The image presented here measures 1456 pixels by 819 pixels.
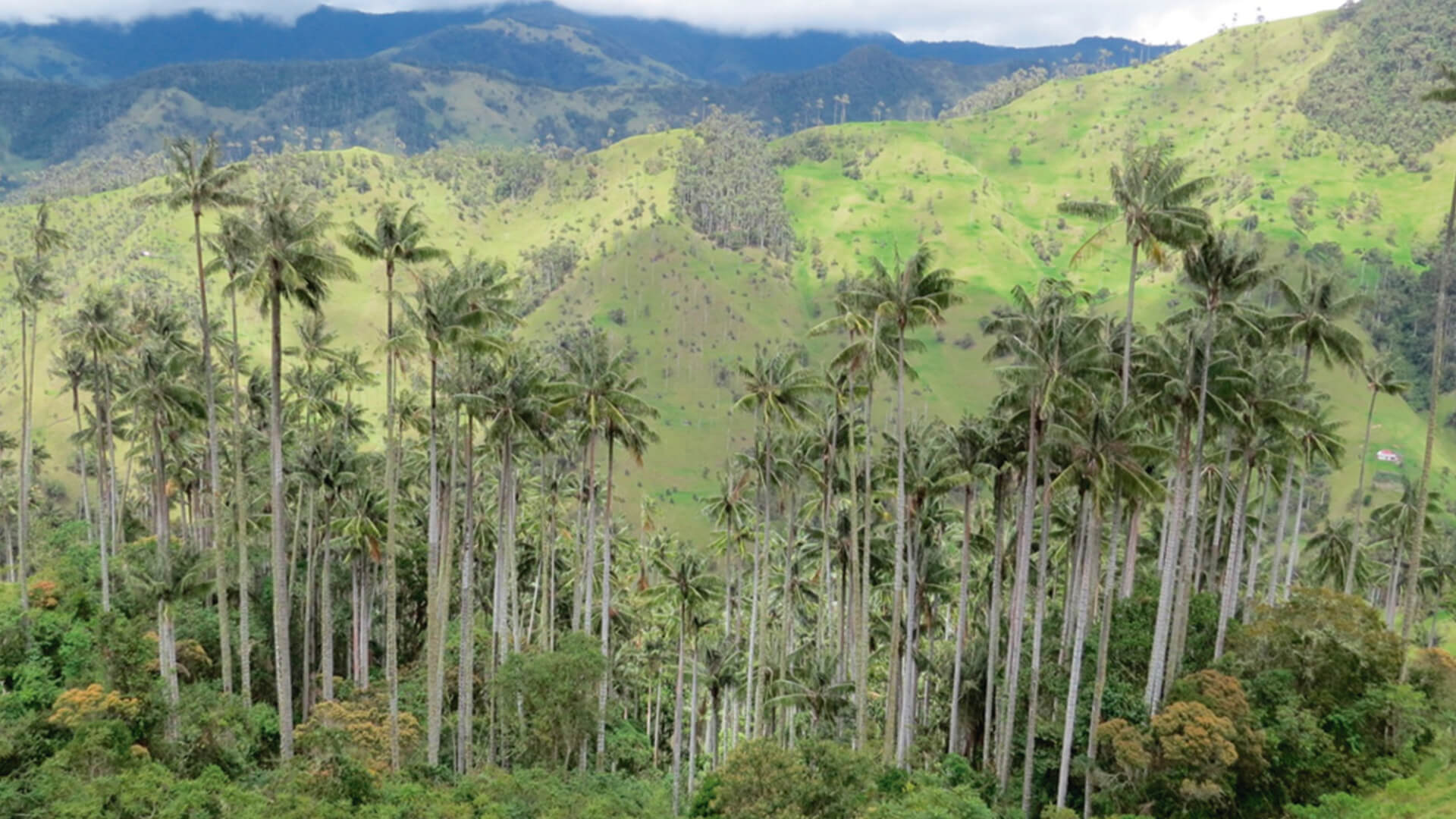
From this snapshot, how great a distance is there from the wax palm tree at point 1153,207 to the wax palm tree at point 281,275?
3204 cm

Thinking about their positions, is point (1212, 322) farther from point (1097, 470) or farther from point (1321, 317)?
point (1321, 317)

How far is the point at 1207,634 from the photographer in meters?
46.4

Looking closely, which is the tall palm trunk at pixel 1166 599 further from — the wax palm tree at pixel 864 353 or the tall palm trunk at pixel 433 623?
the tall palm trunk at pixel 433 623

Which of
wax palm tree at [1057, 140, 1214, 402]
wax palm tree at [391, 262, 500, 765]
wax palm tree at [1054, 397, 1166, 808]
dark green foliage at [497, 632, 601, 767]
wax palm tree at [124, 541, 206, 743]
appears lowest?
dark green foliage at [497, 632, 601, 767]

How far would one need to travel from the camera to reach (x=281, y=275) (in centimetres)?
3662

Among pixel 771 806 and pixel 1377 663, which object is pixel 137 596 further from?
pixel 1377 663

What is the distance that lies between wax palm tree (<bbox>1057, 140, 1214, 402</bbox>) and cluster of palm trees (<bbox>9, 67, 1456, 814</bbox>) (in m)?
0.15

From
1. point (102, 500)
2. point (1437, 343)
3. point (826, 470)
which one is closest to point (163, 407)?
point (102, 500)

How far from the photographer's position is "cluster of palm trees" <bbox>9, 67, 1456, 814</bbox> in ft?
126

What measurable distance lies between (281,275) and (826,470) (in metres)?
26.6

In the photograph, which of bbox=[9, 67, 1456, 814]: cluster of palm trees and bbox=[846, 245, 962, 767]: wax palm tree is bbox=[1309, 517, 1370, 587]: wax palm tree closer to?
bbox=[9, 67, 1456, 814]: cluster of palm trees

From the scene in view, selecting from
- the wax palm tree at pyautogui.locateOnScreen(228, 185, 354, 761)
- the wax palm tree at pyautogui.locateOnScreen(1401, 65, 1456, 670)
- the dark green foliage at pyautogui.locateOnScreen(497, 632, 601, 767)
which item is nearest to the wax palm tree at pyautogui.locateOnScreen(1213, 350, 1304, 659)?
the wax palm tree at pyautogui.locateOnScreen(1401, 65, 1456, 670)

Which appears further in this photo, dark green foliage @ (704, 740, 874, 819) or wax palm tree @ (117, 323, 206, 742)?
wax palm tree @ (117, 323, 206, 742)

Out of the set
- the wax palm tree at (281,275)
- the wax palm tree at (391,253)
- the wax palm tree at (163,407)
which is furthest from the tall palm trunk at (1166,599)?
the wax palm tree at (163,407)
